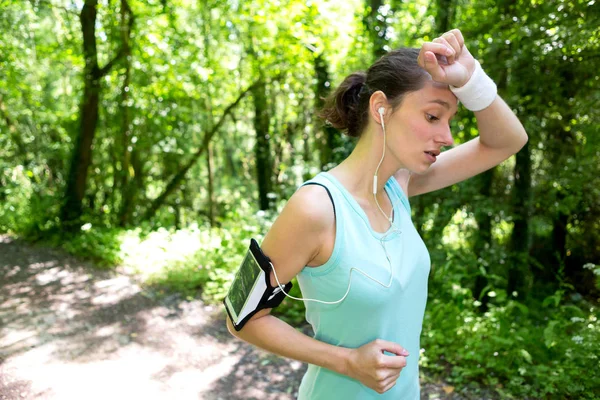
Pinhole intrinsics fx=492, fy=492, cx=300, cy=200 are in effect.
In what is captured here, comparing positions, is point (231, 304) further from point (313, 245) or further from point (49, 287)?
point (49, 287)

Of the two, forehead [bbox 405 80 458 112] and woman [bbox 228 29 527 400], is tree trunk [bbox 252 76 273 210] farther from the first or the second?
forehead [bbox 405 80 458 112]

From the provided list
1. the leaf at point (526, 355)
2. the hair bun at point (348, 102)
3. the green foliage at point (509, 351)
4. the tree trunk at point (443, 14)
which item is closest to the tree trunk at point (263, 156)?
the tree trunk at point (443, 14)

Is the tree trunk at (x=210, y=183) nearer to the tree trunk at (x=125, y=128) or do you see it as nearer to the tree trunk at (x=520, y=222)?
the tree trunk at (x=125, y=128)

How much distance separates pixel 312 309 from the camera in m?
1.43

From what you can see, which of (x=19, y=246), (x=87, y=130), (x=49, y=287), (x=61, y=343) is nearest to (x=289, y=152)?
(x=87, y=130)

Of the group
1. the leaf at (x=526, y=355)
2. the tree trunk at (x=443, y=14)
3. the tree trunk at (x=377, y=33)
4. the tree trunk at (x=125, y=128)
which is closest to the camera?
the leaf at (x=526, y=355)

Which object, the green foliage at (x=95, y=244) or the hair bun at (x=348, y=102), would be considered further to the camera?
the green foliage at (x=95, y=244)

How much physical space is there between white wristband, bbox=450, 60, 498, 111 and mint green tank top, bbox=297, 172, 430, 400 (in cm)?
44

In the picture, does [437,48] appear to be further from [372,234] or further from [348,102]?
[372,234]

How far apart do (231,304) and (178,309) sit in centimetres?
466

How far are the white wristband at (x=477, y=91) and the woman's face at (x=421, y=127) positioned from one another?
0.05m

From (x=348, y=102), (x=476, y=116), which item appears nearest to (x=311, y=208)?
(x=348, y=102)

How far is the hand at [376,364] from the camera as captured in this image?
1249mm

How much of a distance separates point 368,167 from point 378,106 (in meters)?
0.19
